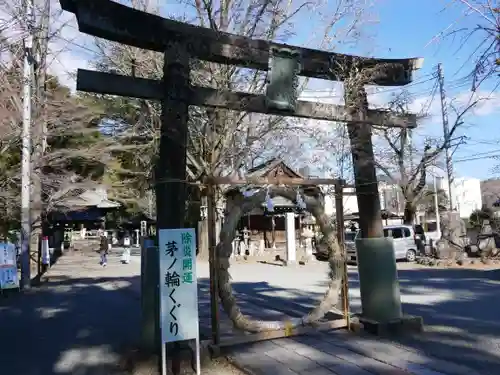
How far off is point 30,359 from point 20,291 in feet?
28.8

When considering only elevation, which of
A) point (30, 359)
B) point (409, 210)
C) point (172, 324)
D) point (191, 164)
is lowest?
point (30, 359)

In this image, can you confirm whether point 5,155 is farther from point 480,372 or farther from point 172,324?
point 480,372

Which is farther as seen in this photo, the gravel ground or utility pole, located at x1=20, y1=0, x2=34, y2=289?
utility pole, located at x1=20, y1=0, x2=34, y2=289

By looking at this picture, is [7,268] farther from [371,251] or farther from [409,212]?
[409,212]

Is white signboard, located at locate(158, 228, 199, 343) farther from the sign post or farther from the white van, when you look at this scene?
the white van

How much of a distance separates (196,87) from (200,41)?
2.16 ft

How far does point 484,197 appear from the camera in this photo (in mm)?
50250

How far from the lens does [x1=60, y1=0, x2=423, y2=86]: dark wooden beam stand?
5898 millimetres

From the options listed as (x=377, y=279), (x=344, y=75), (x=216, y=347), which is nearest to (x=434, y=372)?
(x=377, y=279)

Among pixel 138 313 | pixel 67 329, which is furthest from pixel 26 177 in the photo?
pixel 67 329

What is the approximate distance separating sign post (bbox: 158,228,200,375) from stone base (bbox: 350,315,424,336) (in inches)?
110

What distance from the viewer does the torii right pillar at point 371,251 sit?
7.04 m

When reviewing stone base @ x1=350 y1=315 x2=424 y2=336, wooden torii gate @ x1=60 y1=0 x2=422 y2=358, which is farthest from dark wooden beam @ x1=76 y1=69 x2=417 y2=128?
stone base @ x1=350 y1=315 x2=424 y2=336

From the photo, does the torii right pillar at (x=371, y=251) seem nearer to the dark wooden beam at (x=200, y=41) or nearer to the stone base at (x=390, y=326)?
the stone base at (x=390, y=326)
